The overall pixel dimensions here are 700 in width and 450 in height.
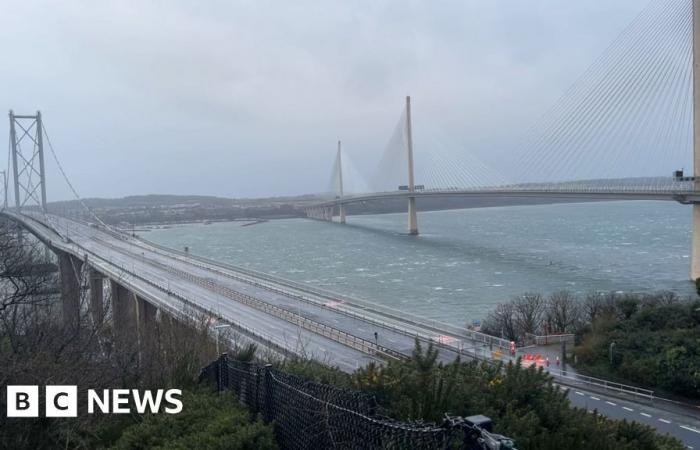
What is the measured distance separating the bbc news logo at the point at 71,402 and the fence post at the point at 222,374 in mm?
300

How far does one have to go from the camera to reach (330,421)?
2205 mm

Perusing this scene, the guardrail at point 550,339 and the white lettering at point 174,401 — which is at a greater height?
the white lettering at point 174,401

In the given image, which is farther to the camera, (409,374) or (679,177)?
(679,177)

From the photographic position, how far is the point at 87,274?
18938 millimetres

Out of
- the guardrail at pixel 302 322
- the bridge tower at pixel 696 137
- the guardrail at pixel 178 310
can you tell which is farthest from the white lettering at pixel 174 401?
the bridge tower at pixel 696 137

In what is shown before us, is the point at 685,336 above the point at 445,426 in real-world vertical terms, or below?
below

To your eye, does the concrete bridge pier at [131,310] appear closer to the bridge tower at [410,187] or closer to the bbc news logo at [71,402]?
the bbc news logo at [71,402]

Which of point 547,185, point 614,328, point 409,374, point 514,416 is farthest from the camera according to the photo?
point 547,185

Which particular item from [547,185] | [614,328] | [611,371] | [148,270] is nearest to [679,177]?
[547,185]

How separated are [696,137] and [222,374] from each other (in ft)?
59.4

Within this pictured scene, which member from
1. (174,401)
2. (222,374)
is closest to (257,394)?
(174,401)

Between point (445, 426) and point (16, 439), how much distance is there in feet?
8.28

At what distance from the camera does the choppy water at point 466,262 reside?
54.9 ft

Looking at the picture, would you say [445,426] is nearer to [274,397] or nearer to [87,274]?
[274,397]
